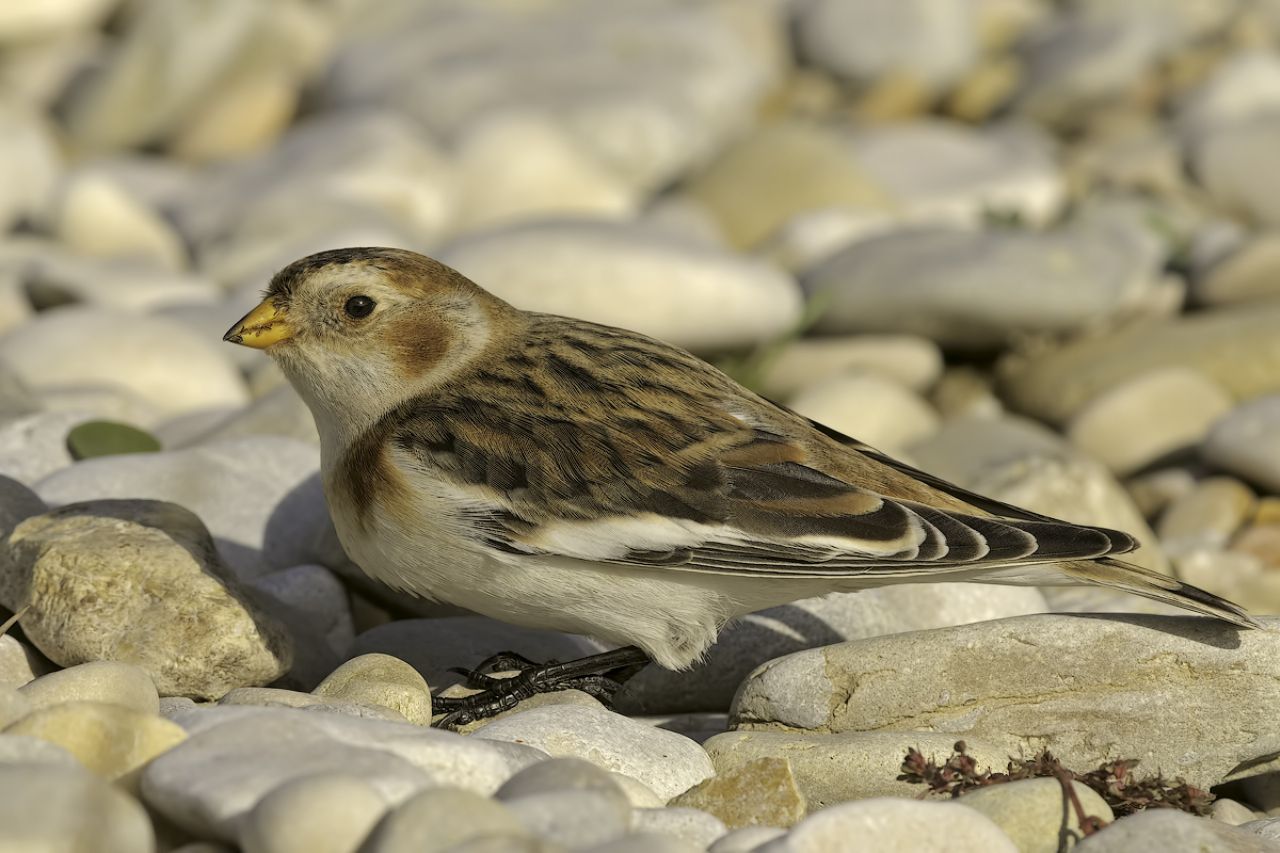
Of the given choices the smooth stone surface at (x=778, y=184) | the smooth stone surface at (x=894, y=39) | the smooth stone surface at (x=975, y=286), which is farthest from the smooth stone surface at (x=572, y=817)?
the smooth stone surface at (x=894, y=39)

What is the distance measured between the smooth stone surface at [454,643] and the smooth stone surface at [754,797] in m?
1.05

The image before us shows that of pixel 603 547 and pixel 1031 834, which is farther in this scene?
pixel 603 547

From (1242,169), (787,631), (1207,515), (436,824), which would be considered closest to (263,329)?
(787,631)

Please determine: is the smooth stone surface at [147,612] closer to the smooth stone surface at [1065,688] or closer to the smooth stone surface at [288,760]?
the smooth stone surface at [288,760]

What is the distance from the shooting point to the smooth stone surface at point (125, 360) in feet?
19.7

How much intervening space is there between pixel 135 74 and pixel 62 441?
5.57 metres

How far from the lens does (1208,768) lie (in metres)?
3.69

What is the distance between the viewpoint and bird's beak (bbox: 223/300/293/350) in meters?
4.09

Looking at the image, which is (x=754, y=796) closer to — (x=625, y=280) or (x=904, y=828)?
(x=904, y=828)

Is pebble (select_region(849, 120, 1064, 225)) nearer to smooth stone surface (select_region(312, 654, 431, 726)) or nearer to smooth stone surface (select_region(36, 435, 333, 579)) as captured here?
smooth stone surface (select_region(36, 435, 333, 579))

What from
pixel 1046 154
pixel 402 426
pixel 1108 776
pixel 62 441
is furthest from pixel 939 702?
pixel 1046 154

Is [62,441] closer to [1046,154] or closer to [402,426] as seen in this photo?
[402,426]

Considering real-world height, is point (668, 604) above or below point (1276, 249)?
below

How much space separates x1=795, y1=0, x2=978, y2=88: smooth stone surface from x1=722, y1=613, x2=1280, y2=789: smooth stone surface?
7.91m
